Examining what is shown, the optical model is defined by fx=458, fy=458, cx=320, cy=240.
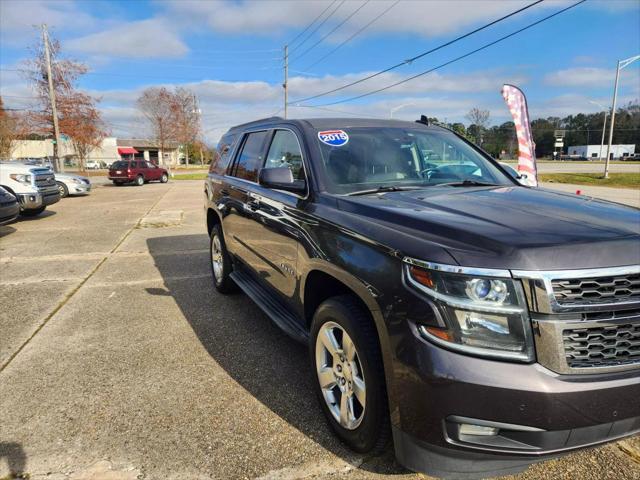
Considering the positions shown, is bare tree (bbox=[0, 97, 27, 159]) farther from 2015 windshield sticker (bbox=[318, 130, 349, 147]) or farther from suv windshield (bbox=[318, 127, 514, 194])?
suv windshield (bbox=[318, 127, 514, 194])

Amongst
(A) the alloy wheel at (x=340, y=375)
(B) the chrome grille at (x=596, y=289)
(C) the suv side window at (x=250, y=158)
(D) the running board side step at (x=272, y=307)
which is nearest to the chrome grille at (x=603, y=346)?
(B) the chrome grille at (x=596, y=289)

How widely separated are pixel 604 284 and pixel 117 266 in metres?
6.75

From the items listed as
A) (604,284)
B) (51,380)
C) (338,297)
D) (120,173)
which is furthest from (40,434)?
(120,173)

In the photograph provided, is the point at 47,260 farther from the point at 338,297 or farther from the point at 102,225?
the point at 338,297

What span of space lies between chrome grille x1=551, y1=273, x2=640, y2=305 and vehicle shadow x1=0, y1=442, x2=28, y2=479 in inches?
108

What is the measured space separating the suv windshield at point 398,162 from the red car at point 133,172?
93.9 feet

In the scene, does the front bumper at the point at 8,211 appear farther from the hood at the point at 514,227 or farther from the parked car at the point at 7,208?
the hood at the point at 514,227

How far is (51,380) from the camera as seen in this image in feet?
11.2

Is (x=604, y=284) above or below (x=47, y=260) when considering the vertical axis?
above

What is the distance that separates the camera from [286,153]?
12.1 feet

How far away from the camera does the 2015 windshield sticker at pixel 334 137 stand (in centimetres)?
334

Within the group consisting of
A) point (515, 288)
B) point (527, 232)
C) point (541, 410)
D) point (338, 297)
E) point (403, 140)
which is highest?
point (403, 140)

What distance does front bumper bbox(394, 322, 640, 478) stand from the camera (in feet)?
5.73

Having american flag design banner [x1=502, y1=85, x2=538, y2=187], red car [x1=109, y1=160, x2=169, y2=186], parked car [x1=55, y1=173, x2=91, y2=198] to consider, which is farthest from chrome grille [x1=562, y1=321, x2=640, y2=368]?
red car [x1=109, y1=160, x2=169, y2=186]
